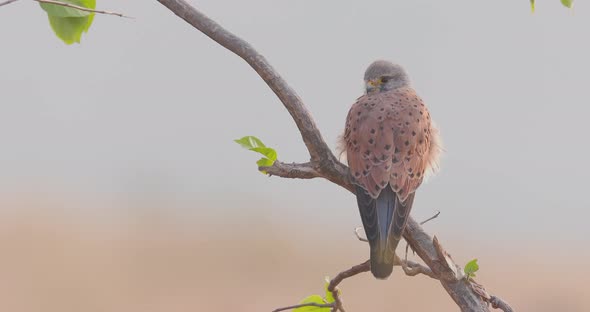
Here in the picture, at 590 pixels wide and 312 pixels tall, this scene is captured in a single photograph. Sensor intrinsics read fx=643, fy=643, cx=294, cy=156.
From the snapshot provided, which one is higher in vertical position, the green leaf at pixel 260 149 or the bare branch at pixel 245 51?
the bare branch at pixel 245 51

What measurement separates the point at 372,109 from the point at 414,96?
28cm

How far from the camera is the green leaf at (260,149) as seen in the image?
1.92 m

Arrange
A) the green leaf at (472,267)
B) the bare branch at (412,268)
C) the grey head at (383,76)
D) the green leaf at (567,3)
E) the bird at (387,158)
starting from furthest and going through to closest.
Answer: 1. the grey head at (383,76)
2. the bird at (387,158)
3. the bare branch at (412,268)
4. the green leaf at (472,267)
5. the green leaf at (567,3)

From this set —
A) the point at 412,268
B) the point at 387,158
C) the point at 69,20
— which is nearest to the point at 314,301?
the point at 412,268

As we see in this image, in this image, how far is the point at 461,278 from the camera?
208 cm

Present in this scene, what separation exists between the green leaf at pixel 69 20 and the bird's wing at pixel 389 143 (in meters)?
1.14

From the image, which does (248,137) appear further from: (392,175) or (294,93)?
(392,175)

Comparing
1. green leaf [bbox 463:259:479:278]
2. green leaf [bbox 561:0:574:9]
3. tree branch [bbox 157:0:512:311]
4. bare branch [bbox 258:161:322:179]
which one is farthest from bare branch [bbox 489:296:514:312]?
green leaf [bbox 561:0:574:9]

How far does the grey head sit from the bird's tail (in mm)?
1029

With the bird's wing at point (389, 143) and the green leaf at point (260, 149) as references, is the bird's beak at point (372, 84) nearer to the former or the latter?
the bird's wing at point (389, 143)

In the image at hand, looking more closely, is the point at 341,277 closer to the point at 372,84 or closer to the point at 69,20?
the point at 69,20

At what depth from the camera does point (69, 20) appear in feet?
5.77

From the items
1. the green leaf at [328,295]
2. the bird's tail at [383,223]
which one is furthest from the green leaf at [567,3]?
the green leaf at [328,295]

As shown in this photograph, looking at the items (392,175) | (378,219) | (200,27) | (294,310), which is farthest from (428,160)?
(200,27)
